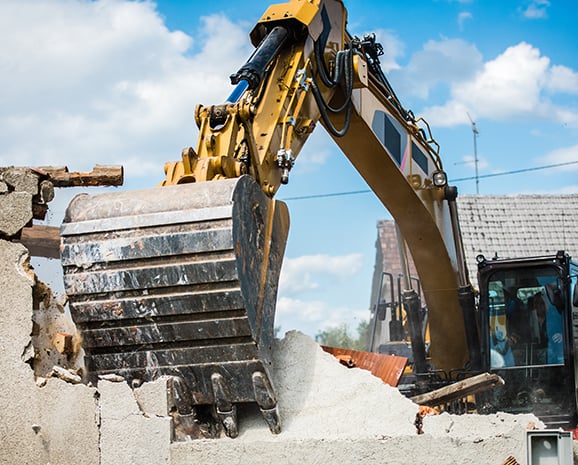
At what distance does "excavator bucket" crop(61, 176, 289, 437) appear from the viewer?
221 inches

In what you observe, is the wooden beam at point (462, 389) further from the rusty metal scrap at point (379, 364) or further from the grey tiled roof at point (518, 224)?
the grey tiled roof at point (518, 224)

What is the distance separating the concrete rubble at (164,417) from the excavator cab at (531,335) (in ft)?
10.4

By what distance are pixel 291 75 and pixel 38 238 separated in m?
2.72

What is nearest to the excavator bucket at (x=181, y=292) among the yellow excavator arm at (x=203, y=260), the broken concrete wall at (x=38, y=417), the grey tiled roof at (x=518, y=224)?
the yellow excavator arm at (x=203, y=260)

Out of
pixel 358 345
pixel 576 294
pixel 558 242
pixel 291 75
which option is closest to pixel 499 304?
pixel 576 294

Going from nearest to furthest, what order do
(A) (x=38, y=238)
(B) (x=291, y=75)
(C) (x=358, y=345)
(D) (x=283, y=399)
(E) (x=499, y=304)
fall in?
(D) (x=283, y=399) → (B) (x=291, y=75) → (A) (x=38, y=238) → (E) (x=499, y=304) → (C) (x=358, y=345)

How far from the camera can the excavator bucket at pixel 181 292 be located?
5.61 m

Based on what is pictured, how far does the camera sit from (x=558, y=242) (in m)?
24.8

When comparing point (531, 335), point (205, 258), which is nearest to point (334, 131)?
point (205, 258)

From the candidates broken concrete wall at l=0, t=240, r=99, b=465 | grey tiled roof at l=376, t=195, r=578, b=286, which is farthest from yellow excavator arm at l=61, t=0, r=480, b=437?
grey tiled roof at l=376, t=195, r=578, b=286

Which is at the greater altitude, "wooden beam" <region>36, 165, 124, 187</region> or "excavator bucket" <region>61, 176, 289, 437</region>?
"wooden beam" <region>36, 165, 124, 187</region>

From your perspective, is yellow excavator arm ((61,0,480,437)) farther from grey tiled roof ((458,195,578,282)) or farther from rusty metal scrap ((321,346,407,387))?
grey tiled roof ((458,195,578,282))

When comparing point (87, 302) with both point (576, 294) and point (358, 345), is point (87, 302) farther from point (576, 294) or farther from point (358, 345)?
point (358, 345)

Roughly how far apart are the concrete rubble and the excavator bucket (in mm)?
172
